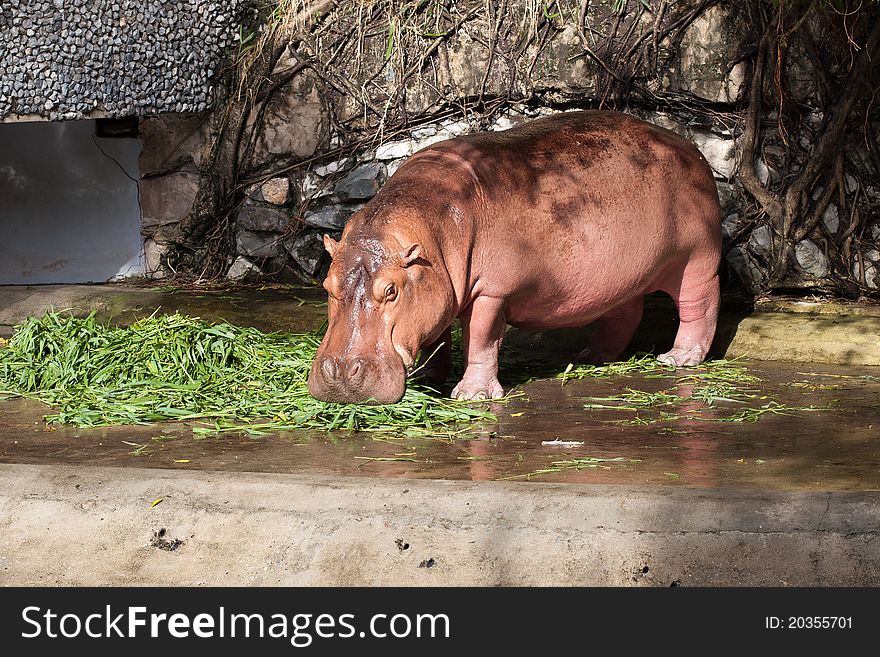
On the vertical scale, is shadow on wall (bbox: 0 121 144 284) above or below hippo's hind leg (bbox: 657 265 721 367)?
above

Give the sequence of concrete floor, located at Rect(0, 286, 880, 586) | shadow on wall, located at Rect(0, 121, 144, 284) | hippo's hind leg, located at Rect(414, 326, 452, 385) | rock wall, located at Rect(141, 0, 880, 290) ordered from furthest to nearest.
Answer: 1. shadow on wall, located at Rect(0, 121, 144, 284)
2. rock wall, located at Rect(141, 0, 880, 290)
3. hippo's hind leg, located at Rect(414, 326, 452, 385)
4. concrete floor, located at Rect(0, 286, 880, 586)

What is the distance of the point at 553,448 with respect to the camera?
4379 mm

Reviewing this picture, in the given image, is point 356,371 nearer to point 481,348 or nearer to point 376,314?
point 376,314

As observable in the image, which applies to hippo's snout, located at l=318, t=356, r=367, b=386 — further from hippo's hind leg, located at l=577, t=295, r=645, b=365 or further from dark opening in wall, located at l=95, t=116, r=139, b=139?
dark opening in wall, located at l=95, t=116, r=139, b=139

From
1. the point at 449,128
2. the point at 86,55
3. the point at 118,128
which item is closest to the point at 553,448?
the point at 449,128

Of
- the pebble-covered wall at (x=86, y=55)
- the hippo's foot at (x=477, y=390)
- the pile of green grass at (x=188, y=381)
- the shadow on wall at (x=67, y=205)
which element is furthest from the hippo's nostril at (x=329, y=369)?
the shadow on wall at (x=67, y=205)

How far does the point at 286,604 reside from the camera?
307 cm

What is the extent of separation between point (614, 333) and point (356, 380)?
220cm

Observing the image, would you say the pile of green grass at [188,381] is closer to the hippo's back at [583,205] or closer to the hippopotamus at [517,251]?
the hippopotamus at [517,251]

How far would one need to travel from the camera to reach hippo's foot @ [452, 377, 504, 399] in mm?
5332

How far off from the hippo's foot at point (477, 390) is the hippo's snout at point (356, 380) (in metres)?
0.68

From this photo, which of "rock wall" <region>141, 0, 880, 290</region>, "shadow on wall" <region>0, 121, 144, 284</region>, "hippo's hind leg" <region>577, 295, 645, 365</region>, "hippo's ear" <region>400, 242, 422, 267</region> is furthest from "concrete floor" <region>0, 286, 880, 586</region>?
"shadow on wall" <region>0, 121, 144, 284</region>

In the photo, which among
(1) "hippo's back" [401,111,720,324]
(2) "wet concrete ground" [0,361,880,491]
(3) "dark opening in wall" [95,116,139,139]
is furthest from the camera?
(3) "dark opening in wall" [95,116,139,139]

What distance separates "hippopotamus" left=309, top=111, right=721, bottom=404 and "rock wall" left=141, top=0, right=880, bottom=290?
1410mm
